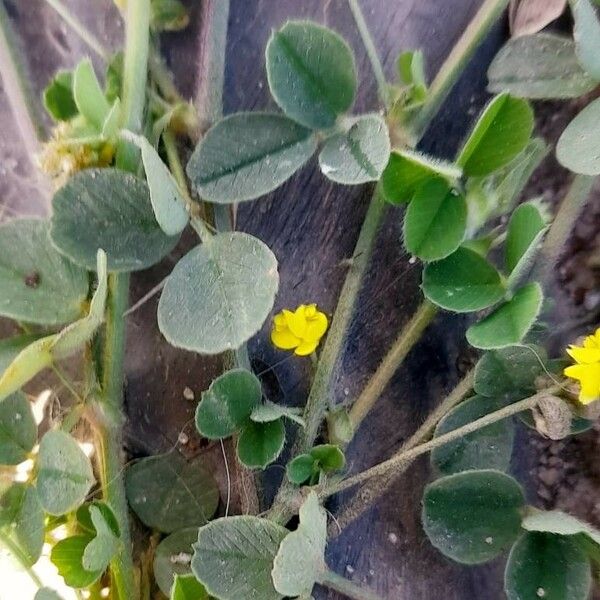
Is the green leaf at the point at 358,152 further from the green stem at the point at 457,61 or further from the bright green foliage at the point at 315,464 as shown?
the bright green foliage at the point at 315,464

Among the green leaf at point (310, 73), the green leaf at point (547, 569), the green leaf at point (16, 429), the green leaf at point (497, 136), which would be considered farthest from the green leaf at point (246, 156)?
the green leaf at point (547, 569)

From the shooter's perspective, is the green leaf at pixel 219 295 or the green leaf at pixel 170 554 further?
the green leaf at pixel 170 554

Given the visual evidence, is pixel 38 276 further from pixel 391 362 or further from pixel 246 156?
pixel 391 362

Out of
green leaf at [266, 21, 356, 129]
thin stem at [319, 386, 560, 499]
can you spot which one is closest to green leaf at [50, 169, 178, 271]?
green leaf at [266, 21, 356, 129]

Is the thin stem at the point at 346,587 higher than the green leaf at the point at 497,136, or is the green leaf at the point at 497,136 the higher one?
the green leaf at the point at 497,136

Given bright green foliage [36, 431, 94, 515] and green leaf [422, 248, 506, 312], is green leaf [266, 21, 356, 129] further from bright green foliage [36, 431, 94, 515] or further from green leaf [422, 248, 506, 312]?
bright green foliage [36, 431, 94, 515]

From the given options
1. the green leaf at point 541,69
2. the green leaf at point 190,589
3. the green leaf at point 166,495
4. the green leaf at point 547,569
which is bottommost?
the green leaf at point 547,569

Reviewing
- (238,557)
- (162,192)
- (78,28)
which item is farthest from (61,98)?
(238,557)
